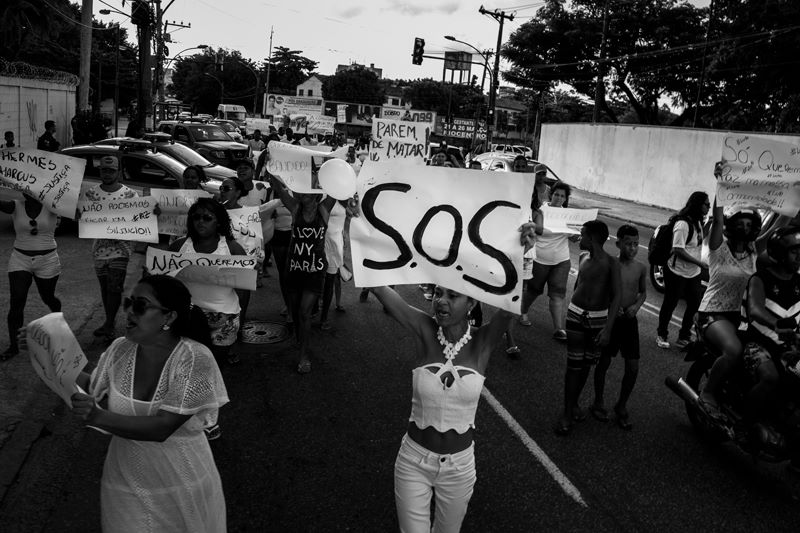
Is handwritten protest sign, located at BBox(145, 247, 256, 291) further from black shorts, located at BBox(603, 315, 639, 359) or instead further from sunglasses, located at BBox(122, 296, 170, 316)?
black shorts, located at BBox(603, 315, 639, 359)

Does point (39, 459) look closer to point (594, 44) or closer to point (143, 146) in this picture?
point (143, 146)

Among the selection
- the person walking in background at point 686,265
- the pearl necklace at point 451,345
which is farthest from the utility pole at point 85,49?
the pearl necklace at point 451,345

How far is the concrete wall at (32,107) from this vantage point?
69.4 ft

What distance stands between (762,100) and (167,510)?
3037 cm

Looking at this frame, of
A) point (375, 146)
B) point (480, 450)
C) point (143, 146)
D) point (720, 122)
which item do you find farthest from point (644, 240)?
point (720, 122)

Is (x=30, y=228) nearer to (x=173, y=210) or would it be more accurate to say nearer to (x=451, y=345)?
(x=173, y=210)

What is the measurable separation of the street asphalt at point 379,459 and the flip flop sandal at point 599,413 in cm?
6

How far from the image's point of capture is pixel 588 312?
4875 millimetres

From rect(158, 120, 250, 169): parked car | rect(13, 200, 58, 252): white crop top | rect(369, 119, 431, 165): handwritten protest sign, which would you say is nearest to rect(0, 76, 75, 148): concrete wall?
rect(158, 120, 250, 169): parked car

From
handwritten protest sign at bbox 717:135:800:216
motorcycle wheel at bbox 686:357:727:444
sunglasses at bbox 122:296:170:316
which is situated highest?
handwritten protest sign at bbox 717:135:800:216

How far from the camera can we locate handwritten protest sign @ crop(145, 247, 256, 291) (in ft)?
14.7

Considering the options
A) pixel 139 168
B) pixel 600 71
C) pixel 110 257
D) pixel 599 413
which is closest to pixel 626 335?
pixel 599 413

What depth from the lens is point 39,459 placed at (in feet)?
13.9

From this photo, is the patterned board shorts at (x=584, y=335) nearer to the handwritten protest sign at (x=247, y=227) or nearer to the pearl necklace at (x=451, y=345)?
the pearl necklace at (x=451, y=345)
